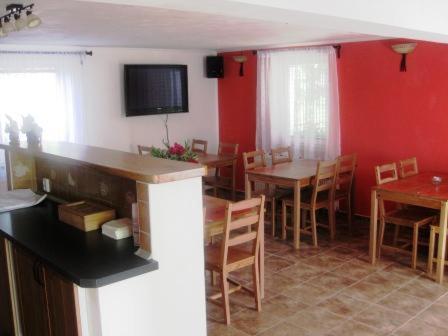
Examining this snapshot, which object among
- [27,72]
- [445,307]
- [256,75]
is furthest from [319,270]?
[27,72]

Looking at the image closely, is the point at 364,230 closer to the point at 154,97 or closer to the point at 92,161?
the point at 154,97

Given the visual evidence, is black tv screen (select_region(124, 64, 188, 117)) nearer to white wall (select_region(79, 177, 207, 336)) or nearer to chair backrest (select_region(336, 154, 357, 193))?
chair backrest (select_region(336, 154, 357, 193))

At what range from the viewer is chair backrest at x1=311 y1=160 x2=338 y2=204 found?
481 centimetres

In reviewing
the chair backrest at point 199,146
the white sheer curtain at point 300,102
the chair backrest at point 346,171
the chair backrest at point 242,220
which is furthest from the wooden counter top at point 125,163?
the white sheer curtain at point 300,102

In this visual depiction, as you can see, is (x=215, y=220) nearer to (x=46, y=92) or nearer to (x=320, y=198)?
(x=320, y=198)

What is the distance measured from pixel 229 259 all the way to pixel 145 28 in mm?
2099

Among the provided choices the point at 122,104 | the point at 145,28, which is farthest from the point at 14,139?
the point at 122,104

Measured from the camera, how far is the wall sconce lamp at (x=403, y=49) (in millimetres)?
5016

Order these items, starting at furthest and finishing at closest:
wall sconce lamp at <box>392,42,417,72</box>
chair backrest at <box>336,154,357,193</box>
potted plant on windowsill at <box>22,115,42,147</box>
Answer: chair backrest at <box>336,154,357,193</box> → wall sconce lamp at <box>392,42,417,72</box> → potted plant on windowsill at <box>22,115,42,147</box>

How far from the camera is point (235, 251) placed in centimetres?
355

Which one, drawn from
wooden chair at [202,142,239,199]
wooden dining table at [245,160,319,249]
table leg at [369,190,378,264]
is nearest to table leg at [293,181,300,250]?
wooden dining table at [245,160,319,249]

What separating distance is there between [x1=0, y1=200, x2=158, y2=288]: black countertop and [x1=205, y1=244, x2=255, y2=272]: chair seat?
3.08 ft

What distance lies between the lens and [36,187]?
3.72 m

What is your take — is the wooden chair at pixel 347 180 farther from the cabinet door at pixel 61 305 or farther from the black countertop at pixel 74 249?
the cabinet door at pixel 61 305
